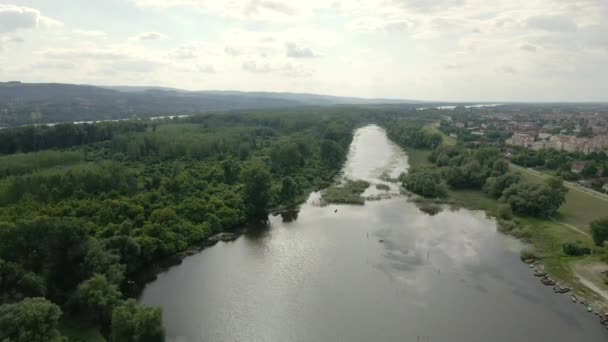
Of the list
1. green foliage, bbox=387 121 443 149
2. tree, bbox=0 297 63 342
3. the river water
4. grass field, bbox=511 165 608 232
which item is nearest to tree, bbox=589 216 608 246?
grass field, bbox=511 165 608 232

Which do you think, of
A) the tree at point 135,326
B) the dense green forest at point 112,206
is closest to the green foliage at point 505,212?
the dense green forest at point 112,206

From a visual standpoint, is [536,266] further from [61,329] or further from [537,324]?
[61,329]

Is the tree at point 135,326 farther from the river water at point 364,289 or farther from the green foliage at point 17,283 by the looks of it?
the green foliage at point 17,283

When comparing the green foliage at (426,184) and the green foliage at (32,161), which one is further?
the green foliage at (426,184)

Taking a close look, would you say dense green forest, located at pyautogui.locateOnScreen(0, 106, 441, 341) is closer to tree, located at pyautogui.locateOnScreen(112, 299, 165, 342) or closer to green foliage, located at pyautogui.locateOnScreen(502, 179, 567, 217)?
tree, located at pyautogui.locateOnScreen(112, 299, 165, 342)

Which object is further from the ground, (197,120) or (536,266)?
(197,120)

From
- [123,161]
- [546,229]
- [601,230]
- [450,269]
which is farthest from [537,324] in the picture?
[123,161]
